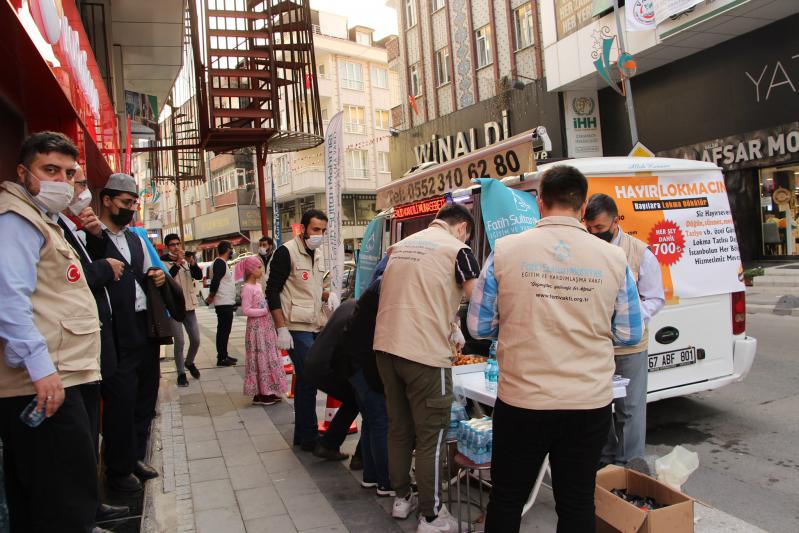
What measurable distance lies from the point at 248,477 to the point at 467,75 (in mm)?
21202

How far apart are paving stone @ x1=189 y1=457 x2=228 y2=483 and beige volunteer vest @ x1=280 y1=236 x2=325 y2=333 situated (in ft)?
4.01

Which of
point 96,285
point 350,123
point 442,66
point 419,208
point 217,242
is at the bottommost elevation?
point 96,285

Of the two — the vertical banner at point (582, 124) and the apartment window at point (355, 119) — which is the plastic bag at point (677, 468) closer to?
the vertical banner at point (582, 124)

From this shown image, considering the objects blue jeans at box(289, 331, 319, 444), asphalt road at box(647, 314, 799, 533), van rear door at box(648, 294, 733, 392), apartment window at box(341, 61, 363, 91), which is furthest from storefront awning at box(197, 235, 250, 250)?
van rear door at box(648, 294, 733, 392)

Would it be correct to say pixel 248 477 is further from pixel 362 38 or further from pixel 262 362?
pixel 362 38

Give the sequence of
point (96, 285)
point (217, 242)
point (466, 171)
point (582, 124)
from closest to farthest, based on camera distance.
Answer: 1. point (96, 285)
2. point (466, 171)
3. point (582, 124)
4. point (217, 242)

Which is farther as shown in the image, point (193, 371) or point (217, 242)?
point (217, 242)

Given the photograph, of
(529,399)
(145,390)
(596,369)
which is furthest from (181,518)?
(596,369)

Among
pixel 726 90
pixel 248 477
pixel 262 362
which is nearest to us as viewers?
pixel 248 477

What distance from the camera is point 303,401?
4.91m

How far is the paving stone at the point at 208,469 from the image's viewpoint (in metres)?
4.46

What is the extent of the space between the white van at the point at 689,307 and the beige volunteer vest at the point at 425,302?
199 centimetres

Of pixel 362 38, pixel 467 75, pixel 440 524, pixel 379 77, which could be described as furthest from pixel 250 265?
pixel 362 38

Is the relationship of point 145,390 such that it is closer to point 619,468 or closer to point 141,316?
point 141,316
